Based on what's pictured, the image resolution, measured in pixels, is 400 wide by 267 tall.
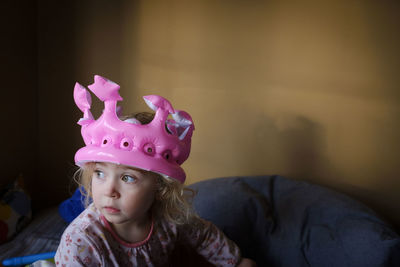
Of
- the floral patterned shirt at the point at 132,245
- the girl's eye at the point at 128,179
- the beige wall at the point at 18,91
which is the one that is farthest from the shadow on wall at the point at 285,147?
the beige wall at the point at 18,91

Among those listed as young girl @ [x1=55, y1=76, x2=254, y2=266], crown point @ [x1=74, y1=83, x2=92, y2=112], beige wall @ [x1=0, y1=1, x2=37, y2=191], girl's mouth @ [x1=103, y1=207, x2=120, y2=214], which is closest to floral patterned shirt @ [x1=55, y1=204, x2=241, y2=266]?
young girl @ [x1=55, y1=76, x2=254, y2=266]

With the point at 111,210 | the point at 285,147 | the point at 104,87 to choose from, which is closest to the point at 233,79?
A: the point at 285,147

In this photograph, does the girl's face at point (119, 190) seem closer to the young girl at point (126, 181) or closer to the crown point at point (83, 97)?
the young girl at point (126, 181)

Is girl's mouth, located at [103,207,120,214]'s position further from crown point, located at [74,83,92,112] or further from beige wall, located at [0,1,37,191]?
beige wall, located at [0,1,37,191]

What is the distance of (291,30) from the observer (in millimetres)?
1984

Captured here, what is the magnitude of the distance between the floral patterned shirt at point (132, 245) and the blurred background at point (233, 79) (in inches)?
35.0

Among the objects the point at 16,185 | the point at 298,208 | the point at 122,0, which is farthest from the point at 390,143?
the point at 16,185

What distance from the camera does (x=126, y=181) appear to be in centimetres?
108

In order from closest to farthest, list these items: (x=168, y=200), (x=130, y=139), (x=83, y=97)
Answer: (x=130, y=139) < (x=83, y=97) < (x=168, y=200)

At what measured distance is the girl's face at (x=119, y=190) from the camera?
1.06 metres

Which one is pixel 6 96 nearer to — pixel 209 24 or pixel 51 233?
pixel 51 233

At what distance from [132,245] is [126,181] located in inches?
9.6

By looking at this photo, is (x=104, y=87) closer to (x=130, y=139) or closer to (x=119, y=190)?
(x=130, y=139)

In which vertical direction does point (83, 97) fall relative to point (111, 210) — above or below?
above
